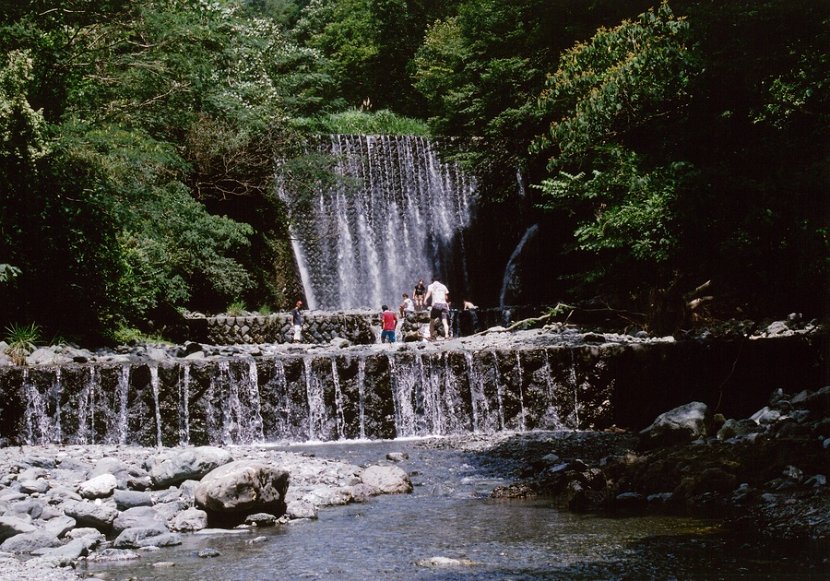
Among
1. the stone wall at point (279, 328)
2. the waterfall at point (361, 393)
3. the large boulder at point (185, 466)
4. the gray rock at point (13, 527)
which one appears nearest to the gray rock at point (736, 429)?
the large boulder at point (185, 466)

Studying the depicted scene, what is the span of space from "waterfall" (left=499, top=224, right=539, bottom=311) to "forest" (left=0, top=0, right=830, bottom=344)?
0.83 meters

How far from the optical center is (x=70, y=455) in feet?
32.4

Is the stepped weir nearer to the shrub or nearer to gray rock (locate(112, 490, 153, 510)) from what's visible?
the shrub

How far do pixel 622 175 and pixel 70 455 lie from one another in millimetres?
9281

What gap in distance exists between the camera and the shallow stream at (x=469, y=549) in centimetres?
540

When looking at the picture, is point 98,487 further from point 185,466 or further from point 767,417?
point 767,417

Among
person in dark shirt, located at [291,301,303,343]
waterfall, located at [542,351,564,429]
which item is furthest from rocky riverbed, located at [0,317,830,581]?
person in dark shirt, located at [291,301,303,343]

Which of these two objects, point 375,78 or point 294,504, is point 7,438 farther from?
point 375,78

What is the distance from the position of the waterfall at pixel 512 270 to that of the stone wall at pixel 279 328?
6.76 meters

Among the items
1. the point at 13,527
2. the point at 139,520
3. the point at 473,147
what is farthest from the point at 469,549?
the point at 473,147

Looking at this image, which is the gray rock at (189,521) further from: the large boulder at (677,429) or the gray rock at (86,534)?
the large boulder at (677,429)

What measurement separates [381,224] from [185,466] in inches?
754

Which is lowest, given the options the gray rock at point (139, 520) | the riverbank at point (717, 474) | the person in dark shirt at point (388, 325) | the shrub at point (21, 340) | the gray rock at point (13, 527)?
the riverbank at point (717, 474)

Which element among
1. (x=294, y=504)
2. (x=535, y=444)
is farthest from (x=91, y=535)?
(x=535, y=444)
